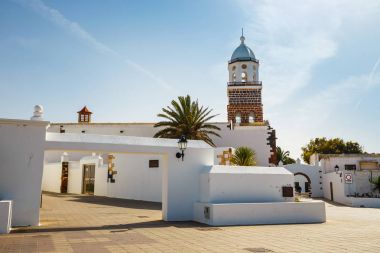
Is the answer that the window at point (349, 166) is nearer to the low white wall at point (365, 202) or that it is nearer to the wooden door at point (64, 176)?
the low white wall at point (365, 202)

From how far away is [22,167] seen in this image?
10.9m

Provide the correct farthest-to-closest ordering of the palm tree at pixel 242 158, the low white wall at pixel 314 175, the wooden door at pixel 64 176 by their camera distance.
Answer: the low white wall at pixel 314 175
the wooden door at pixel 64 176
the palm tree at pixel 242 158

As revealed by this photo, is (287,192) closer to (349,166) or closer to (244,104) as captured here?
(349,166)

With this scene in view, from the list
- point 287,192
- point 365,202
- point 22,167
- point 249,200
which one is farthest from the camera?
point 365,202

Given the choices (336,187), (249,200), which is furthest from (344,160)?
(249,200)

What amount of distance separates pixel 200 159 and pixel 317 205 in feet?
16.3

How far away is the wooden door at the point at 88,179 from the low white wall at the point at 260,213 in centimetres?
1782

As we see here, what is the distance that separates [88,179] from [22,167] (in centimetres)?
1832

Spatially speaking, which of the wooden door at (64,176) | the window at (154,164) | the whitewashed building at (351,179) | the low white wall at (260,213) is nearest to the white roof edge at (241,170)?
the low white wall at (260,213)

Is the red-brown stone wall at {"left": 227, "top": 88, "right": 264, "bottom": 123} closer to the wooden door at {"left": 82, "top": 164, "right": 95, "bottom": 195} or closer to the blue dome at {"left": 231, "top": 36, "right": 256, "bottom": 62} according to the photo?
the blue dome at {"left": 231, "top": 36, "right": 256, "bottom": 62}

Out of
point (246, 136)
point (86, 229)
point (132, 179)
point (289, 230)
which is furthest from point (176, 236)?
point (246, 136)

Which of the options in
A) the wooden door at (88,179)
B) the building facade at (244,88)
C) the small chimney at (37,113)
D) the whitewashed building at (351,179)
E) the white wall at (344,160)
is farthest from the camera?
the building facade at (244,88)

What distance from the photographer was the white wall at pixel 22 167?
10672 mm

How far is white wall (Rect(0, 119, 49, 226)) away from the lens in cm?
1067
